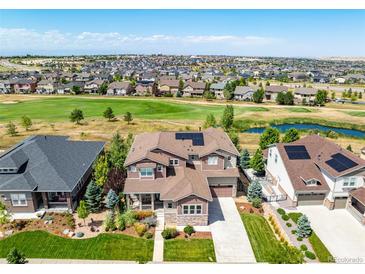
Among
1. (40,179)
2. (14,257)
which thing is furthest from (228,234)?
(40,179)

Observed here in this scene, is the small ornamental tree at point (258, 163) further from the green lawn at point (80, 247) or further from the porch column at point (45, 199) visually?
the porch column at point (45, 199)

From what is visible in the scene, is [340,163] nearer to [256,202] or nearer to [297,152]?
[297,152]

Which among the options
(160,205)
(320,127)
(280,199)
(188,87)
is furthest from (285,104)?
(160,205)

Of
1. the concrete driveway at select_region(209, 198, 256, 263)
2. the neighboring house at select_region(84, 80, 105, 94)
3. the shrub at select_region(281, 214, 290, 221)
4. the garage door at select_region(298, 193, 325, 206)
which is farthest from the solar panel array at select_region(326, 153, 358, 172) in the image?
the neighboring house at select_region(84, 80, 105, 94)

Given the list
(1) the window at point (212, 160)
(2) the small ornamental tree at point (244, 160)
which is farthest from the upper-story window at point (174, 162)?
(2) the small ornamental tree at point (244, 160)

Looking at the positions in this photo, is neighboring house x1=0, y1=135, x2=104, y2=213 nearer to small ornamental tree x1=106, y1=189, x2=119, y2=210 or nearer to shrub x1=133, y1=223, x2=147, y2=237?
small ornamental tree x1=106, y1=189, x2=119, y2=210

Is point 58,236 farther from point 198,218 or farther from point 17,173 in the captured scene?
point 198,218

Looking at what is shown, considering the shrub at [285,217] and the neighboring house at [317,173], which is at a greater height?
the neighboring house at [317,173]
